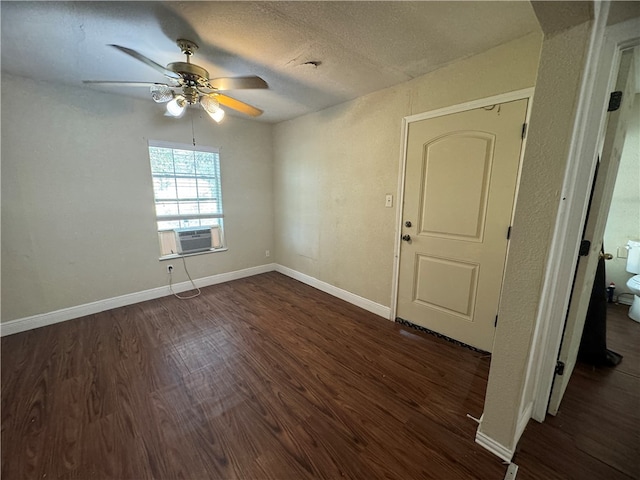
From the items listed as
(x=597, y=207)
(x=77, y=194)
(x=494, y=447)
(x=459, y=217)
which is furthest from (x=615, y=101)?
(x=77, y=194)

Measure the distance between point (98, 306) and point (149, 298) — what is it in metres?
0.48

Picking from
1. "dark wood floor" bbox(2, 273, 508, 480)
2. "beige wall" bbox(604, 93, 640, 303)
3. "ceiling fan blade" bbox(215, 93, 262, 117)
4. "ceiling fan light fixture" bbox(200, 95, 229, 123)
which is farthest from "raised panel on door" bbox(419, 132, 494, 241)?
"beige wall" bbox(604, 93, 640, 303)

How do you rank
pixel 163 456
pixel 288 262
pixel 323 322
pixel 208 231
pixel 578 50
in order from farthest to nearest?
pixel 288 262 → pixel 208 231 → pixel 323 322 → pixel 163 456 → pixel 578 50

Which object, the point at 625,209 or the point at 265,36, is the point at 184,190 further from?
the point at 625,209

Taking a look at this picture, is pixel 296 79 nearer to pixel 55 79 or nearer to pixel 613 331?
pixel 55 79

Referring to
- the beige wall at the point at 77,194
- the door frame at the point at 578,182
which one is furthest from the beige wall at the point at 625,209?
the beige wall at the point at 77,194

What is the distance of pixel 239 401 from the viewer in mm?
1608

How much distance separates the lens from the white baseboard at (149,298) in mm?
2432

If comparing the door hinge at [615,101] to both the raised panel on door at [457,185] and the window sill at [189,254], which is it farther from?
the window sill at [189,254]

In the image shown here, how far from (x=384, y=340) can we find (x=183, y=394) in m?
1.65

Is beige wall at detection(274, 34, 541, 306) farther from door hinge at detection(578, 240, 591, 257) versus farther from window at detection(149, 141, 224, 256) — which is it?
door hinge at detection(578, 240, 591, 257)

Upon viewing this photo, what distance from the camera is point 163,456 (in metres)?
1.27

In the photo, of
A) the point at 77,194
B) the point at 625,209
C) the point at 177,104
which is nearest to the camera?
the point at 177,104

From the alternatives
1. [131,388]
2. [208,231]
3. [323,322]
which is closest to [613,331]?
[323,322]
